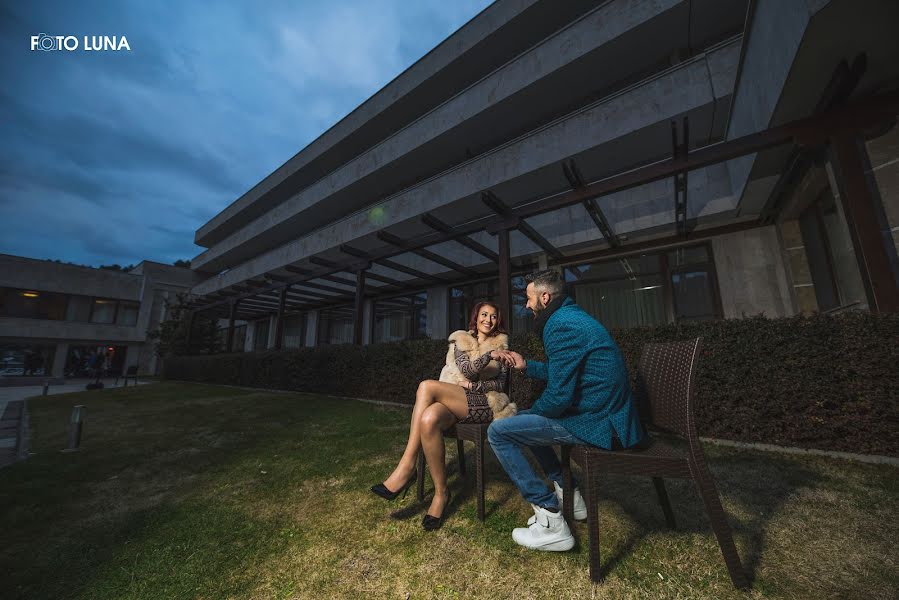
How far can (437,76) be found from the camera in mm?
12703

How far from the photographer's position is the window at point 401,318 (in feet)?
45.2

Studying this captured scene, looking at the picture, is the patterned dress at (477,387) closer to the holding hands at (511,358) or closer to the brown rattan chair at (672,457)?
the holding hands at (511,358)

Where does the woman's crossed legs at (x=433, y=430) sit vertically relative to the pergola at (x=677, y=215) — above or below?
below

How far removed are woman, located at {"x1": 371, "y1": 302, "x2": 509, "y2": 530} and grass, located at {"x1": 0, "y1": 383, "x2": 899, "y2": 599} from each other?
0.20 metres

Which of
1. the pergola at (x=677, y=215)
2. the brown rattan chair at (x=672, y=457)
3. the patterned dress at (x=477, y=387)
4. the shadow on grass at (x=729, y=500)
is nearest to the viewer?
the brown rattan chair at (x=672, y=457)

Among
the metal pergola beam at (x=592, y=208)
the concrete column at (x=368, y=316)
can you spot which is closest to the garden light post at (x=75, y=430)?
the metal pergola beam at (x=592, y=208)

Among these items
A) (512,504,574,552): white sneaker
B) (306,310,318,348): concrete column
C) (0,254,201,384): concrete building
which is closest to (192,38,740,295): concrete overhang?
(512,504,574,552): white sneaker

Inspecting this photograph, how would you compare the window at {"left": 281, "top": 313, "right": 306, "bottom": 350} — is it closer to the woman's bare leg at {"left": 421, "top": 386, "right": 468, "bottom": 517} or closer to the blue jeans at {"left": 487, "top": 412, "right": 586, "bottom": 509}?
the woman's bare leg at {"left": 421, "top": 386, "right": 468, "bottom": 517}

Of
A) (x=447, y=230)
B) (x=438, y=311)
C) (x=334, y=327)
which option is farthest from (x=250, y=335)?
(x=447, y=230)

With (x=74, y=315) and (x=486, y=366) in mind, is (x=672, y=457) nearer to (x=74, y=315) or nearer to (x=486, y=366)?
(x=486, y=366)

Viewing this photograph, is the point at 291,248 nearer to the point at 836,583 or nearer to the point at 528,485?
the point at 528,485

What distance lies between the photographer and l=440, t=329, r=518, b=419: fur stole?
8.80 feet

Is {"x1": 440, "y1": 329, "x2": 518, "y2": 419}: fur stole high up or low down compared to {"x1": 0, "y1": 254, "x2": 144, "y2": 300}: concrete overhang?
down

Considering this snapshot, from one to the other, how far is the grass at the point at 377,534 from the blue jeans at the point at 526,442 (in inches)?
12.9
